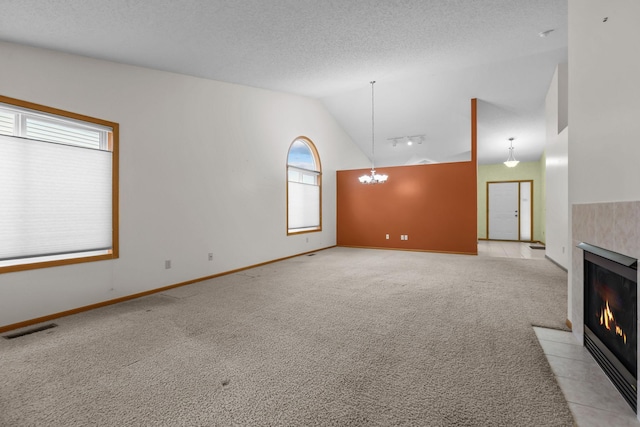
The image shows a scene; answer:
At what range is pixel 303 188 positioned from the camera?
729 centimetres

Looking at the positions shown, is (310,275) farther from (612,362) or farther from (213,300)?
(612,362)

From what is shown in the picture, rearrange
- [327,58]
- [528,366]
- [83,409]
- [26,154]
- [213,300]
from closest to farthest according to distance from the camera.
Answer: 1. [83,409]
2. [528,366]
3. [26,154]
4. [213,300]
5. [327,58]

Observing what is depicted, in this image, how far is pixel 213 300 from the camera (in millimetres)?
3559

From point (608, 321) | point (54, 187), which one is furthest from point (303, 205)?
point (608, 321)

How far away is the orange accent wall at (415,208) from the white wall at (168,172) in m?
2.52

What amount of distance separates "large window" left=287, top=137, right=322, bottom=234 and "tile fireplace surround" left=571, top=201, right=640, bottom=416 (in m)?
5.06

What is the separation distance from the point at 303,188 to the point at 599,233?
Answer: 5.82 metres

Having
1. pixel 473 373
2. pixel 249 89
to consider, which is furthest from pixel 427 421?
pixel 249 89

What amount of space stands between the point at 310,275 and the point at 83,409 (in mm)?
3433

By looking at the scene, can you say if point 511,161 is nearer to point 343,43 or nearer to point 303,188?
point 303,188

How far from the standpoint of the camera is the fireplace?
158 centimetres

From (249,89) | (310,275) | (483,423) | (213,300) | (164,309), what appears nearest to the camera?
(483,423)

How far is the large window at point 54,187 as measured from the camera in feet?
9.21

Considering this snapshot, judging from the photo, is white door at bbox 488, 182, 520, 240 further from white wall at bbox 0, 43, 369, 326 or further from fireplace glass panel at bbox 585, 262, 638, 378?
fireplace glass panel at bbox 585, 262, 638, 378
